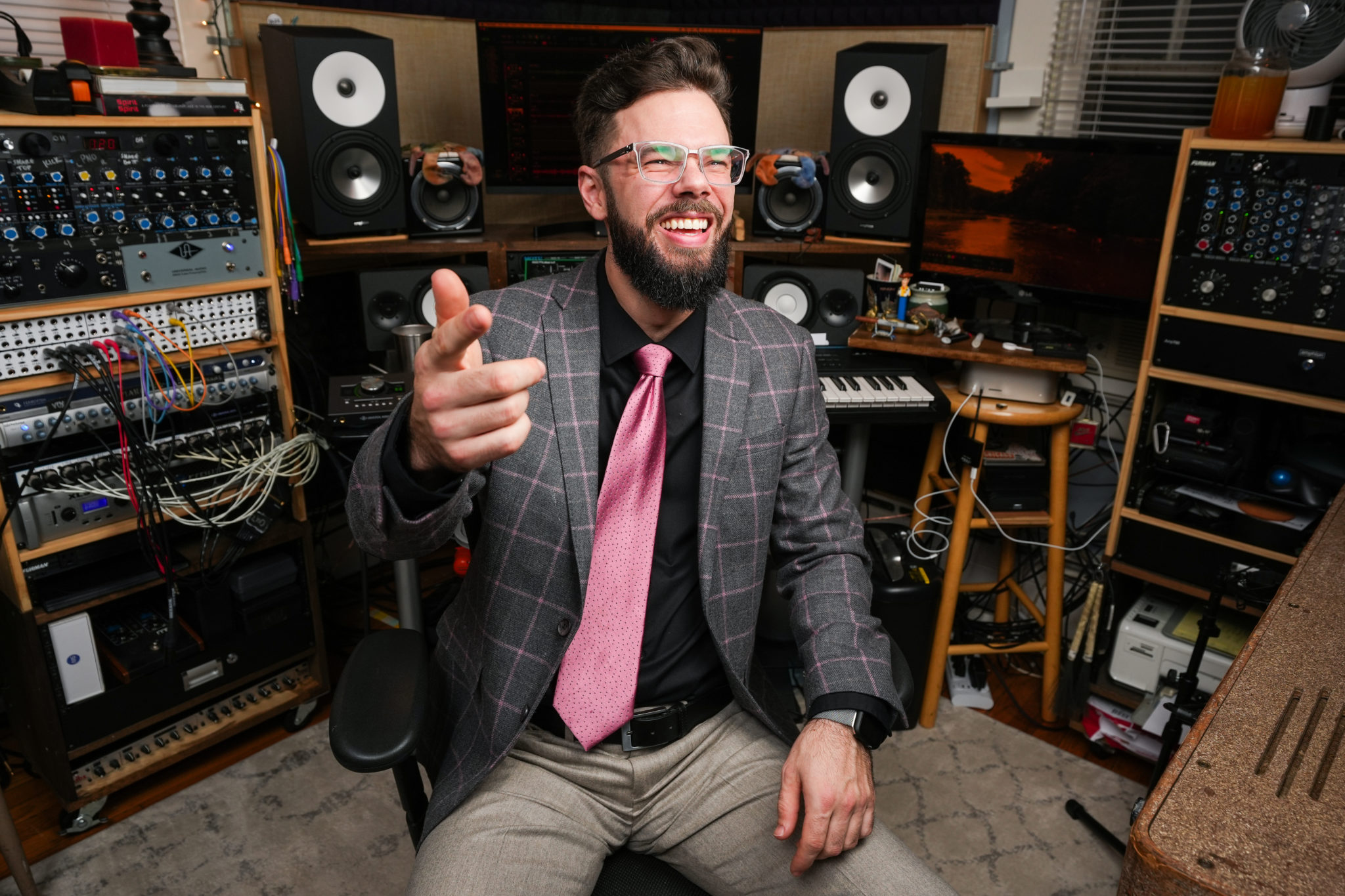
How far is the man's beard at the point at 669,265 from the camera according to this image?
1.34 m

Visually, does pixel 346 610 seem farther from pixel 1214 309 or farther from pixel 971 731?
pixel 1214 309

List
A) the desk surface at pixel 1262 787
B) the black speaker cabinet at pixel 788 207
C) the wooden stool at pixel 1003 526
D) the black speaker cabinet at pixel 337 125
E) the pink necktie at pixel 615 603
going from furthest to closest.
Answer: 1. the black speaker cabinet at pixel 788 207
2. the wooden stool at pixel 1003 526
3. the black speaker cabinet at pixel 337 125
4. the pink necktie at pixel 615 603
5. the desk surface at pixel 1262 787

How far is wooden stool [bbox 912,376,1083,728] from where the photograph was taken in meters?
2.21

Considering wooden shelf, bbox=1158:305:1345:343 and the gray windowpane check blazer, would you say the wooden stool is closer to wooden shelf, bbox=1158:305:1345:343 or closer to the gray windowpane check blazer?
wooden shelf, bbox=1158:305:1345:343

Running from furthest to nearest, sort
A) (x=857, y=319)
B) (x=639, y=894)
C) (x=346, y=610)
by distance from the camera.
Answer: (x=346, y=610), (x=857, y=319), (x=639, y=894)

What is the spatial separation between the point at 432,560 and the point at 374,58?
1564mm

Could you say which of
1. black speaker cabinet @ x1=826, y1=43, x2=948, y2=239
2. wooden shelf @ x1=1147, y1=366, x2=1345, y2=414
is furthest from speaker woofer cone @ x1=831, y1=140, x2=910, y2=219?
wooden shelf @ x1=1147, y1=366, x2=1345, y2=414

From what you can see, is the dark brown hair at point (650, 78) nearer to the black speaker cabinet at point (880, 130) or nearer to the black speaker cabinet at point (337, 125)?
the black speaker cabinet at point (337, 125)

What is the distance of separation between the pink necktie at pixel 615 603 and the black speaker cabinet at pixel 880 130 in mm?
1432

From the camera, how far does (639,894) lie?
117cm

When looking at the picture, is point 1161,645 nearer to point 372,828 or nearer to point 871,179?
point 871,179

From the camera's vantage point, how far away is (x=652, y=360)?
52.7 inches

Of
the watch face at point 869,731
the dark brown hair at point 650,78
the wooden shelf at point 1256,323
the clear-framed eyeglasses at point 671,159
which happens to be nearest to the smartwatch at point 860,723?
the watch face at point 869,731

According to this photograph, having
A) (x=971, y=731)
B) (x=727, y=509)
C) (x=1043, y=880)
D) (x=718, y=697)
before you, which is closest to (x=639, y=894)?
(x=718, y=697)
